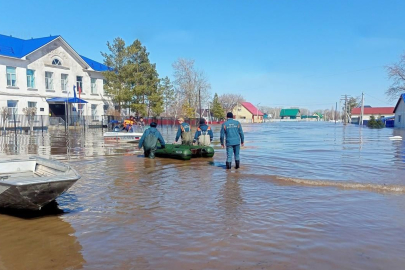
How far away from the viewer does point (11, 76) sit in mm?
33438

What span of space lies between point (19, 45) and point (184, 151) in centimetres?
3379

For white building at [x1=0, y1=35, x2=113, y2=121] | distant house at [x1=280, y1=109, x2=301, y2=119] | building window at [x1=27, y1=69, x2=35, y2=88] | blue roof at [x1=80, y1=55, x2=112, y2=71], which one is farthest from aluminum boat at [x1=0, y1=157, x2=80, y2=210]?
distant house at [x1=280, y1=109, x2=301, y2=119]

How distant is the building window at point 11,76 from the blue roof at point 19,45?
4.83 ft

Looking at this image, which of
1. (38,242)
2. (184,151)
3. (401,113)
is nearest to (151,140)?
(184,151)

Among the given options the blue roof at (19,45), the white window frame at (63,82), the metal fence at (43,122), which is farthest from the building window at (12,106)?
the white window frame at (63,82)

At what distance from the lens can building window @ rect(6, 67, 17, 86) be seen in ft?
109

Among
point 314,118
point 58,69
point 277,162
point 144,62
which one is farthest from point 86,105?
point 314,118

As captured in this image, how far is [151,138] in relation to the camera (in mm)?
12477

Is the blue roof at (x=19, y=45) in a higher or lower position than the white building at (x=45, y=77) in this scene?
higher

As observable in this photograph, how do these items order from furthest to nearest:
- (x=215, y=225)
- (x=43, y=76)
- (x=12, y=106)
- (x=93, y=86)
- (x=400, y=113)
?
(x=400, y=113) < (x=93, y=86) < (x=43, y=76) < (x=12, y=106) < (x=215, y=225)

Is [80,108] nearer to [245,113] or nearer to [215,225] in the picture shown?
[215,225]

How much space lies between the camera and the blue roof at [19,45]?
112 ft

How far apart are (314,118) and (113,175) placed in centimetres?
17800

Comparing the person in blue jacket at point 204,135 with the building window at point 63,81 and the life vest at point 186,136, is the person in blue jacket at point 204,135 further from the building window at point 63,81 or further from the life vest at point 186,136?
the building window at point 63,81
